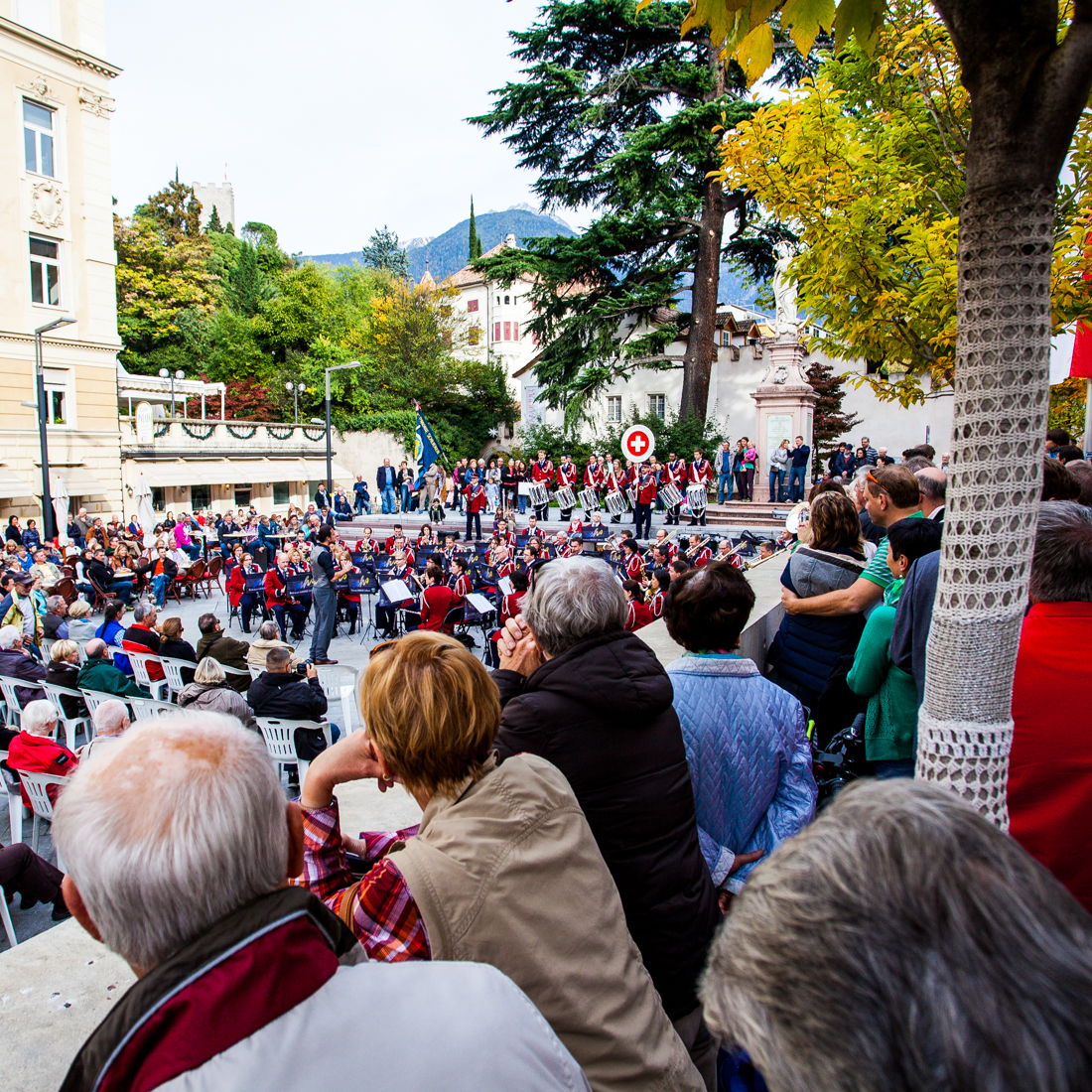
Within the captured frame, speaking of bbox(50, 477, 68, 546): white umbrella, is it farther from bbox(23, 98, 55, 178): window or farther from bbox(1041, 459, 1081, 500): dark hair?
bbox(1041, 459, 1081, 500): dark hair

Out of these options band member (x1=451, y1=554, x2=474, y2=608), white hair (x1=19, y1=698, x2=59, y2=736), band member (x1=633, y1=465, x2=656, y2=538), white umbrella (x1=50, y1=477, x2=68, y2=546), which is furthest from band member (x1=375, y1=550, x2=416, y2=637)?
white umbrella (x1=50, y1=477, x2=68, y2=546)

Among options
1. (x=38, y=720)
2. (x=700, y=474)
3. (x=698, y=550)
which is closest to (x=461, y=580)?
(x=698, y=550)

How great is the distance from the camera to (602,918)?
145 centimetres

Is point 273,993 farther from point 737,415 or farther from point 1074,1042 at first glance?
point 737,415

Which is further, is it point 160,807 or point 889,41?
point 889,41

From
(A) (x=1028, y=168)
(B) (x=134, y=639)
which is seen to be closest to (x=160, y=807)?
(A) (x=1028, y=168)

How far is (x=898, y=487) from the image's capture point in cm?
401

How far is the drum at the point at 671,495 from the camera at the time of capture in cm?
2231

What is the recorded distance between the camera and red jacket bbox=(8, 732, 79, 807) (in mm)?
5062

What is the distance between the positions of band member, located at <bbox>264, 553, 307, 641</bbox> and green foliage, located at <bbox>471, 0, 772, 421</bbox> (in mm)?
15499

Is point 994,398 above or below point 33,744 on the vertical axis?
above

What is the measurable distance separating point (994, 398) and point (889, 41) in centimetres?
508

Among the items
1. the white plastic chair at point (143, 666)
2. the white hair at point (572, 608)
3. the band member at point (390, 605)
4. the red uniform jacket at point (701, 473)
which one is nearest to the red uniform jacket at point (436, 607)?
the band member at point (390, 605)

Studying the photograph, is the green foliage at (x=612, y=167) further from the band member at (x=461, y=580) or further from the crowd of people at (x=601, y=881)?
the crowd of people at (x=601, y=881)
